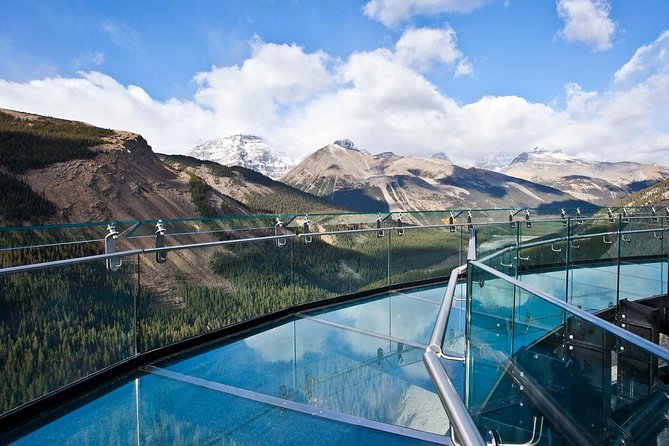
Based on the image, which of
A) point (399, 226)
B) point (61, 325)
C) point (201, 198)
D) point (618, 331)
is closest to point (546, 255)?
point (399, 226)

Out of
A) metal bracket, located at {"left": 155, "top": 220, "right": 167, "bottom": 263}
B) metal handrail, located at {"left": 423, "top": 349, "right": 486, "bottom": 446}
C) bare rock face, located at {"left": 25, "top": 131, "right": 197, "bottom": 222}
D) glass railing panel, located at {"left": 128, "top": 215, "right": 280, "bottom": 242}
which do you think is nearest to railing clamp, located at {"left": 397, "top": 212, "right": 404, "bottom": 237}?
glass railing panel, located at {"left": 128, "top": 215, "right": 280, "bottom": 242}

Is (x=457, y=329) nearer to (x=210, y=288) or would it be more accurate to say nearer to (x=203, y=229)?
(x=210, y=288)

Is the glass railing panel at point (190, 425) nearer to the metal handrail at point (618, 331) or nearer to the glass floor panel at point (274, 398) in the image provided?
the glass floor panel at point (274, 398)

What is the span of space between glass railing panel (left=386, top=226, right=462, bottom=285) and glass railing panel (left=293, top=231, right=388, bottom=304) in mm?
267

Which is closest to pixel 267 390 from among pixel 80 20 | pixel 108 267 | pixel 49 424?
pixel 49 424

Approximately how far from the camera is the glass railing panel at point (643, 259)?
679cm

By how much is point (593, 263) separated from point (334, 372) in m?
4.76

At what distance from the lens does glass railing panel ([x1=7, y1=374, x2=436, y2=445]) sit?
7.91 ft

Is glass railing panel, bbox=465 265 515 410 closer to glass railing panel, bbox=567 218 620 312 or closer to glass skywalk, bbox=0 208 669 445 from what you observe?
glass skywalk, bbox=0 208 669 445

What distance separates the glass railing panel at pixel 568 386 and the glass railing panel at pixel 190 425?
0.62 m

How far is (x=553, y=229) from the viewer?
6.08 meters

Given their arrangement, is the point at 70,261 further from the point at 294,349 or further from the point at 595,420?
the point at 595,420

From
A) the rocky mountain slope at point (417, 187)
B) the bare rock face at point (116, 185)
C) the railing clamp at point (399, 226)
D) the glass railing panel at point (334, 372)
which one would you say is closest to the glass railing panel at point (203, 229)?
the railing clamp at point (399, 226)

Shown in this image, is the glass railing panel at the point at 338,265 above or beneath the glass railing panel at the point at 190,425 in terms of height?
above
